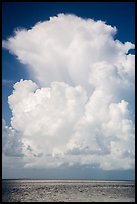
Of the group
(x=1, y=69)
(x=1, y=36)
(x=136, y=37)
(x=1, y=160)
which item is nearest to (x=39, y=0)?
(x=1, y=36)

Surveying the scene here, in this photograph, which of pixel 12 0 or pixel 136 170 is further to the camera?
pixel 12 0

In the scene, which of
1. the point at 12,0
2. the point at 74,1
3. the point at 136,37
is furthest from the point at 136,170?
the point at 12,0

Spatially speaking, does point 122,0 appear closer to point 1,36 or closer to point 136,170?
point 1,36

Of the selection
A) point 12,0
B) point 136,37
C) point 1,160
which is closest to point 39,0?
point 12,0

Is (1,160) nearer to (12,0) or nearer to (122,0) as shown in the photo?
(12,0)

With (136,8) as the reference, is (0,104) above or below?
below

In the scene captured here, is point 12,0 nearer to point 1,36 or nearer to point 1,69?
point 1,36

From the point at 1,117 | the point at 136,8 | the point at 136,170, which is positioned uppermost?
the point at 136,8

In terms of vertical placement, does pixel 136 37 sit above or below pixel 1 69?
above

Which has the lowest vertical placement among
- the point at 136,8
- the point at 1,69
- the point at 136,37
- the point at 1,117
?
the point at 1,117
